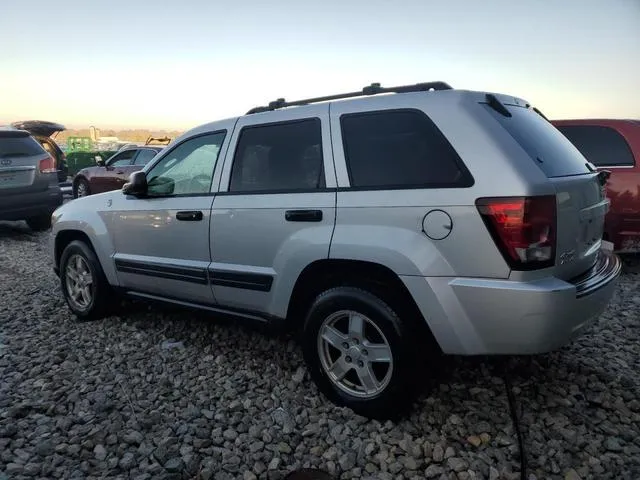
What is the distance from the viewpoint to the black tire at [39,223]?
30.7ft

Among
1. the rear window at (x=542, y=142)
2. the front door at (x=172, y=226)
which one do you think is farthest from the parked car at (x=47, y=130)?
the rear window at (x=542, y=142)

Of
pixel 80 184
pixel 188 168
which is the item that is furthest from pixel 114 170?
pixel 188 168

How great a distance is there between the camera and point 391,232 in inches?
103

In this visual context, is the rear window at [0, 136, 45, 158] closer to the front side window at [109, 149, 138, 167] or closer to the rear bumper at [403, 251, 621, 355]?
the front side window at [109, 149, 138, 167]

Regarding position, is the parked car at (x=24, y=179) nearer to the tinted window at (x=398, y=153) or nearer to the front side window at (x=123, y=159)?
the front side window at (x=123, y=159)

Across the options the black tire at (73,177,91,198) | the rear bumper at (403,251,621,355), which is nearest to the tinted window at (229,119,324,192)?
the rear bumper at (403,251,621,355)

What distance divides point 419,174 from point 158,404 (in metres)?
2.12

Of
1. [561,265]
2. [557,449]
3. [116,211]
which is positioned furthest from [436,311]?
[116,211]

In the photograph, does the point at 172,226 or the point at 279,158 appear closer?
the point at 279,158

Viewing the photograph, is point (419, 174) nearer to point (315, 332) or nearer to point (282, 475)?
point (315, 332)

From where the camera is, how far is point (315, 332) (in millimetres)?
2953

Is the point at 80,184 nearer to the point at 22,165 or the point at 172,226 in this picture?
the point at 22,165

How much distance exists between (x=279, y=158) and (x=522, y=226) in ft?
5.31

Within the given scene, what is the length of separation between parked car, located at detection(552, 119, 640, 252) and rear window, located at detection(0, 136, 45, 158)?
857 cm
